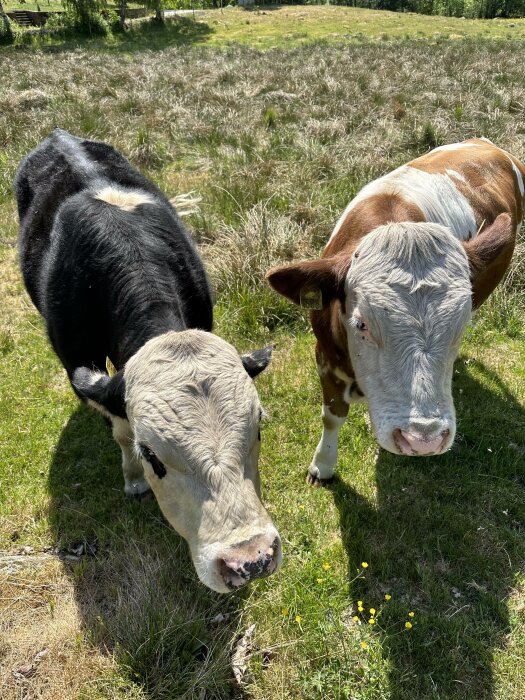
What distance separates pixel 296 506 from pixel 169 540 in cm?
88

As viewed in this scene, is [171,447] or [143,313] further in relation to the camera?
[143,313]

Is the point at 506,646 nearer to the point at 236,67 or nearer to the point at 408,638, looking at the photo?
the point at 408,638

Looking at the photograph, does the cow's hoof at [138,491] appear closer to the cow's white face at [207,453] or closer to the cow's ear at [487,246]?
the cow's white face at [207,453]

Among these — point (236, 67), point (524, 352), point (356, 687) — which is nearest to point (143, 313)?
point (356, 687)

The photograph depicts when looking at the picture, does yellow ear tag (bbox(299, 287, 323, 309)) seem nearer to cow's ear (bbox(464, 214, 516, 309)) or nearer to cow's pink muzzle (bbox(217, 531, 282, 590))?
cow's ear (bbox(464, 214, 516, 309))

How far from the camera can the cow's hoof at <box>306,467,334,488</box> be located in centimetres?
339

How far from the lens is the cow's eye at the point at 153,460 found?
1.89 meters

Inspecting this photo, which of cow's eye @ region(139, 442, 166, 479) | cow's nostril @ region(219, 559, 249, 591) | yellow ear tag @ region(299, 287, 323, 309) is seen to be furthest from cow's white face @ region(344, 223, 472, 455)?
cow's eye @ region(139, 442, 166, 479)

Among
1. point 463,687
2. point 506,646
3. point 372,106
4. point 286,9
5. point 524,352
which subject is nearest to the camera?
point 463,687

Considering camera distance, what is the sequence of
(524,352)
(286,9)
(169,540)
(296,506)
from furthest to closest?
(286,9) → (524,352) → (296,506) → (169,540)

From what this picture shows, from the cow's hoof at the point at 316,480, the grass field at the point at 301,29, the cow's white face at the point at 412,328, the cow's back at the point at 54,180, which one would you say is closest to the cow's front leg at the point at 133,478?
the cow's hoof at the point at 316,480

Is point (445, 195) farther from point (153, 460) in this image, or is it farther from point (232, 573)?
point (232, 573)

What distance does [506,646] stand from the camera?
2.47 metres

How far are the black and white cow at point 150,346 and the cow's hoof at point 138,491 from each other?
14 mm
